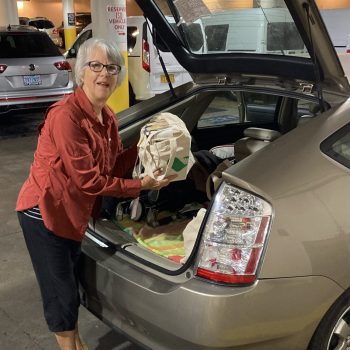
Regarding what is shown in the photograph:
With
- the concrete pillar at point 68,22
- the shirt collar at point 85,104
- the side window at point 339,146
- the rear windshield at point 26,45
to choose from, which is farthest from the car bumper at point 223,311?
the concrete pillar at point 68,22

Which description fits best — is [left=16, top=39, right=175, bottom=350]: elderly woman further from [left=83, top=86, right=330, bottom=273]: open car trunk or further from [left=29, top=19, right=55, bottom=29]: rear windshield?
[left=29, top=19, right=55, bottom=29]: rear windshield

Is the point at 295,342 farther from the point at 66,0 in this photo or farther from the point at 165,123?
the point at 66,0

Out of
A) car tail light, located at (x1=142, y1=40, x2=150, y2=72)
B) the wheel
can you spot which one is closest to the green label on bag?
the wheel

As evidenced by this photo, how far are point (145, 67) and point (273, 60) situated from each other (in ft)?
21.2

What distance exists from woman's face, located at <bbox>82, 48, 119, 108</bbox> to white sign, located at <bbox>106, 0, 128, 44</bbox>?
4802 millimetres

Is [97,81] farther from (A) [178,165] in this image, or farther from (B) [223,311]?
(B) [223,311]

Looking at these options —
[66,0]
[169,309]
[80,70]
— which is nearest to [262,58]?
[80,70]

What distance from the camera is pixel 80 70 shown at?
2.17m

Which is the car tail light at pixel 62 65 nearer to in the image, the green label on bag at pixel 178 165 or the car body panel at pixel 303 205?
the green label on bag at pixel 178 165

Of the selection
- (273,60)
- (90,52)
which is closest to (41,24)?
(273,60)

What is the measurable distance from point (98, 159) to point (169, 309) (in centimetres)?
72

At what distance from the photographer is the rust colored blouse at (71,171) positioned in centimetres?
204

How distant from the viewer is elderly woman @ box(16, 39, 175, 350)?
2059 millimetres

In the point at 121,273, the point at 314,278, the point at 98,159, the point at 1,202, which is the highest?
the point at 98,159
